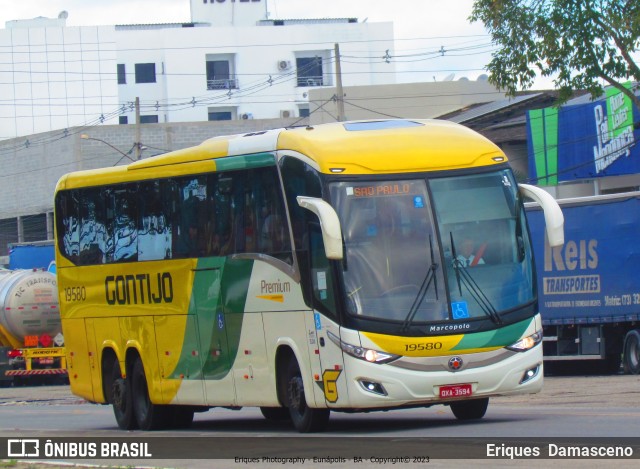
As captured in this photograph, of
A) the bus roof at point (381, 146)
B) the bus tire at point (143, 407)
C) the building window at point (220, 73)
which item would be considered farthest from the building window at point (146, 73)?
the bus roof at point (381, 146)

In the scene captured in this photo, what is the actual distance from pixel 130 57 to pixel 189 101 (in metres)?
5.86

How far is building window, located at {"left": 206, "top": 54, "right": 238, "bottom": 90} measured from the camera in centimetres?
9225

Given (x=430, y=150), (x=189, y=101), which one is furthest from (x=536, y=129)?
(x=189, y=101)

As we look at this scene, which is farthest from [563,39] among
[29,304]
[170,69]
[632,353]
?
[170,69]

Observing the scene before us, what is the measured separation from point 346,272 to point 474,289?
1.42 meters

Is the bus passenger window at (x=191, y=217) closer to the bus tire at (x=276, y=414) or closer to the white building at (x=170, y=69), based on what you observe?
the bus tire at (x=276, y=414)

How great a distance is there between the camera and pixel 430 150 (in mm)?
14938

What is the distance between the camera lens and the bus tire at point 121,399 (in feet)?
62.4

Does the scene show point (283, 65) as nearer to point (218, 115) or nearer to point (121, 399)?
point (218, 115)

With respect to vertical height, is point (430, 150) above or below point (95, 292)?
above

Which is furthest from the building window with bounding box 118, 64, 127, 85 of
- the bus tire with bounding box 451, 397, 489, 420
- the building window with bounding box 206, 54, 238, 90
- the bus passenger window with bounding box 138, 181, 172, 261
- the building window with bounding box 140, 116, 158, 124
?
the bus tire with bounding box 451, 397, 489, 420

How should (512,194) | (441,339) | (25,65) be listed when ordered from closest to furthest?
(441,339)
(512,194)
(25,65)

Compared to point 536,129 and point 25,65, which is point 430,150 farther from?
point 25,65

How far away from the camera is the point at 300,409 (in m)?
15.2
